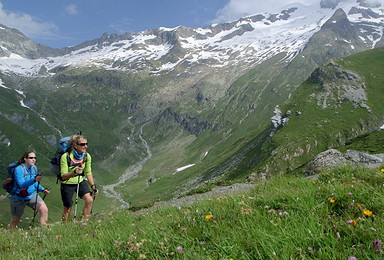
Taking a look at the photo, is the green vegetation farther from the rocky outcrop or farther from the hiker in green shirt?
the rocky outcrop

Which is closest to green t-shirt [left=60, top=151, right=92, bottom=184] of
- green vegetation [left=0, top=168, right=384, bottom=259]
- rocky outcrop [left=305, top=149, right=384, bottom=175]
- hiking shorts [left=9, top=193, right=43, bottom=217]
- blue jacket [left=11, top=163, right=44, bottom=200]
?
blue jacket [left=11, top=163, right=44, bottom=200]

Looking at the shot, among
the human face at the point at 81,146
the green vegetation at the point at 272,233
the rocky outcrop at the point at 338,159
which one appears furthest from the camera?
the rocky outcrop at the point at 338,159

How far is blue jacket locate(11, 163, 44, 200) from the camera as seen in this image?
11.3 metres

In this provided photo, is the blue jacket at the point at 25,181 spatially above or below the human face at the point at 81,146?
below

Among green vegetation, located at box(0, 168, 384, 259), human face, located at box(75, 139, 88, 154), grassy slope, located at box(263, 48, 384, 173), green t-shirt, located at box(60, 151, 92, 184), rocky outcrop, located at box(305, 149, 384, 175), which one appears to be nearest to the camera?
green vegetation, located at box(0, 168, 384, 259)

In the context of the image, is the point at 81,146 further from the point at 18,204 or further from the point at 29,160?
the point at 18,204

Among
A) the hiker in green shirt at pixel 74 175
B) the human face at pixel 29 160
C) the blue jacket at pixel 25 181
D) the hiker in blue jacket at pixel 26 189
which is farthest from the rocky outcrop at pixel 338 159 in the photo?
the human face at pixel 29 160

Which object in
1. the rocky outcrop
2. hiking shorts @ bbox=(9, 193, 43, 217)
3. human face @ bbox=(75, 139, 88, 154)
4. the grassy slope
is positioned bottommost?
the grassy slope

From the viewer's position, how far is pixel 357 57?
18312 centimetres

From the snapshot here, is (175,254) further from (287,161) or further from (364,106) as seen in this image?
(364,106)

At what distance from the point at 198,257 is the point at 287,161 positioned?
371ft

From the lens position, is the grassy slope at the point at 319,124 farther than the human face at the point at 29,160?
Yes

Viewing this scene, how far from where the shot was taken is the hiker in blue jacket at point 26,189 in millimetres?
11309

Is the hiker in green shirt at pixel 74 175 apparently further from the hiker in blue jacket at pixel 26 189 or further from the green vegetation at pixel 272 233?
the green vegetation at pixel 272 233
